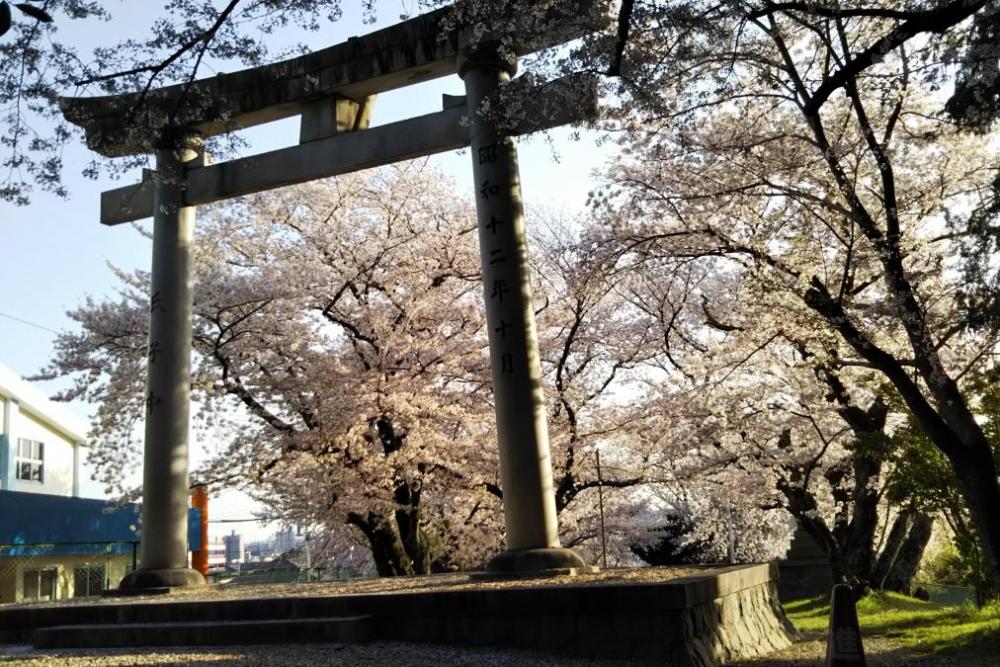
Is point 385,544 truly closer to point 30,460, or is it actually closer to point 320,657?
point 320,657

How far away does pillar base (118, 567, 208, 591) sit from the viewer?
9.91 meters

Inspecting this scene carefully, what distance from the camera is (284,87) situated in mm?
10781

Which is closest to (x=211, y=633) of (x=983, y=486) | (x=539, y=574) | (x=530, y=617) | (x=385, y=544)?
(x=530, y=617)

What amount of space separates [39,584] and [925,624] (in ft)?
64.9

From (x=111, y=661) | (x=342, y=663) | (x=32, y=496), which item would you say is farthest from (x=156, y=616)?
(x=32, y=496)

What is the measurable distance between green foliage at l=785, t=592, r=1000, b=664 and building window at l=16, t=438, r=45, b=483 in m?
23.6

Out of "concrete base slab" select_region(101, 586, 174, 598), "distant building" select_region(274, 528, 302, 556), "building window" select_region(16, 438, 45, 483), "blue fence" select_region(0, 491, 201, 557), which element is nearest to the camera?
Result: "concrete base slab" select_region(101, 586, 174, 598)

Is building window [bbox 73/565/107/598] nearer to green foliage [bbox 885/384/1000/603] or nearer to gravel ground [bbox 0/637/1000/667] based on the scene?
gravel ground [bbox 0/637/1000/667]

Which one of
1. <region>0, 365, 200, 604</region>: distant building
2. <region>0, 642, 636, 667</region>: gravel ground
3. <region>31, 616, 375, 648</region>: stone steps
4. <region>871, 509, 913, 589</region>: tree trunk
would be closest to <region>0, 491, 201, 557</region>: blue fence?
<region>0, 365, 200, 604</region>: distant building

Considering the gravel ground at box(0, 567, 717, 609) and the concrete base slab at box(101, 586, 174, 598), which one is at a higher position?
the concrete base slab at box(101, 586, 174, 598)

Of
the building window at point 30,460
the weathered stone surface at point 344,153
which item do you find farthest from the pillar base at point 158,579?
the building window at point 30,460

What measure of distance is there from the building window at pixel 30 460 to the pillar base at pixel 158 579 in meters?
19.9

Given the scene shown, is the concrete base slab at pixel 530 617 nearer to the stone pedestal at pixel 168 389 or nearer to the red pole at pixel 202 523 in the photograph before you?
the stone pedestal at pixel 168 389

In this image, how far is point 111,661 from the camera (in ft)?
20.2
